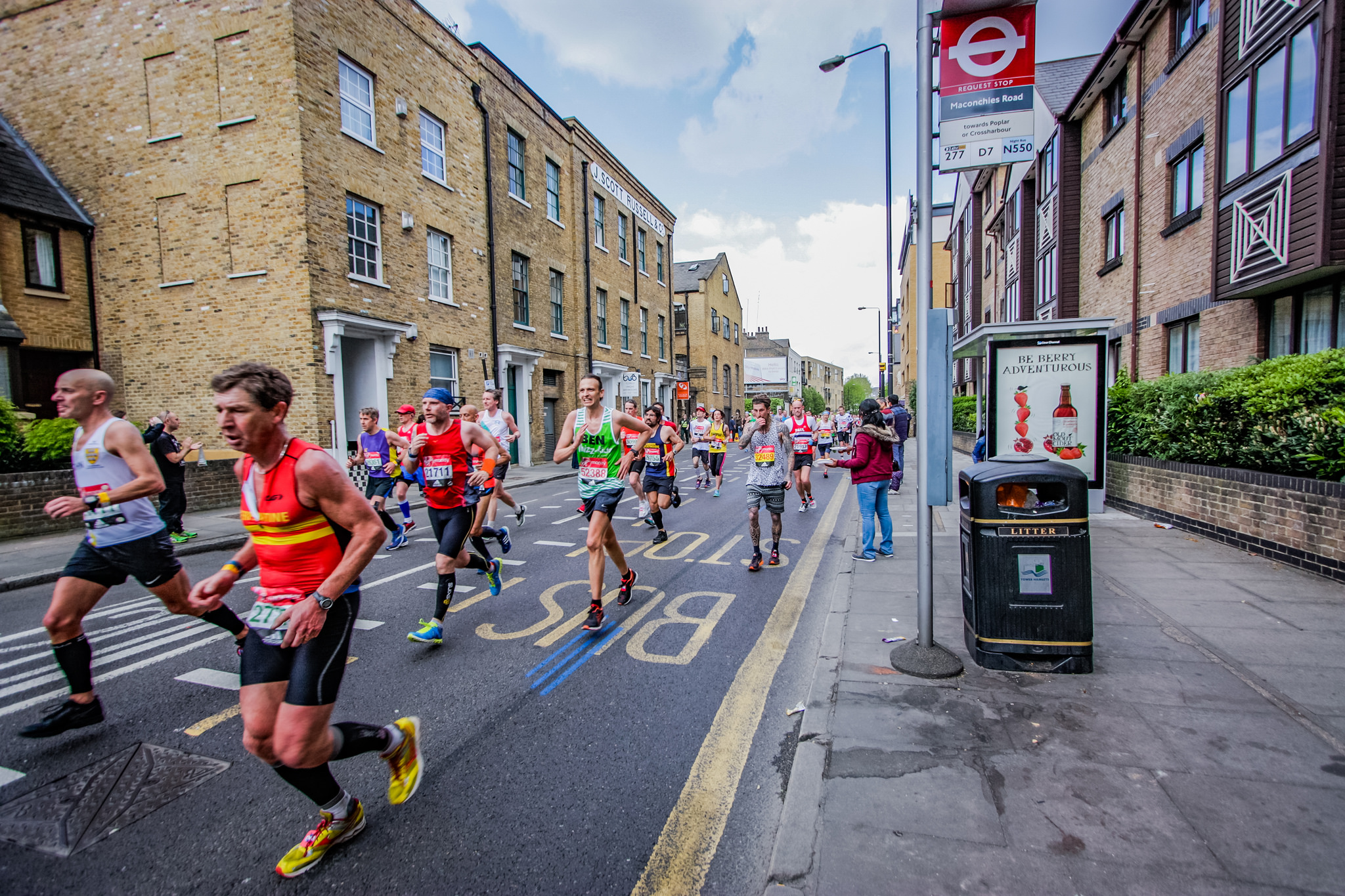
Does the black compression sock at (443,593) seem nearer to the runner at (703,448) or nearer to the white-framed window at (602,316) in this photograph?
the runner at (703,448)

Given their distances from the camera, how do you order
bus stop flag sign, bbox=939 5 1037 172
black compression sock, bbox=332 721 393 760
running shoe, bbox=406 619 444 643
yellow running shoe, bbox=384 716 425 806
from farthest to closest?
running shoe, bbox=406 619 444 643, bus stop flag sign, bbox=939 5 1037 172, yellow running shoe, bbox=384 716 425 806, black compression sock, bbox=332 721 393 760

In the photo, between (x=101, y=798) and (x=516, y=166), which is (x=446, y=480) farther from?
(x=516, y=166)

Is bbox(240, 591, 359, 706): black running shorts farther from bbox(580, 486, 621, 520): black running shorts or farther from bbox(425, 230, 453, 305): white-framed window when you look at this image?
bbox(425, 230, 453, 305): white-framed window

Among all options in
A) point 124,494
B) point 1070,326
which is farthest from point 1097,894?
point 1070,326

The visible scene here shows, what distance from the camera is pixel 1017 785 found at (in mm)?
2643

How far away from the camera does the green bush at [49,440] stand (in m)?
9.54

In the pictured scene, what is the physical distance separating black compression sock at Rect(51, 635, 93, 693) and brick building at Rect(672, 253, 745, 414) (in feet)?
123

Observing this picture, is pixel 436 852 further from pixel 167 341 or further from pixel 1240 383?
pixel 167 341

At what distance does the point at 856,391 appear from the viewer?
166m

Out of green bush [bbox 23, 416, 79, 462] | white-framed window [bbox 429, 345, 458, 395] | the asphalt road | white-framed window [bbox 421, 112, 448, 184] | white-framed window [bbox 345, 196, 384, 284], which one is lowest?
the asphalt road

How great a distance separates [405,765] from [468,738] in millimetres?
578

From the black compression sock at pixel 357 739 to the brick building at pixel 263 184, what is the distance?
1237 cm

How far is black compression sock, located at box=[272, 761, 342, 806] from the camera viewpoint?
93.4 inches

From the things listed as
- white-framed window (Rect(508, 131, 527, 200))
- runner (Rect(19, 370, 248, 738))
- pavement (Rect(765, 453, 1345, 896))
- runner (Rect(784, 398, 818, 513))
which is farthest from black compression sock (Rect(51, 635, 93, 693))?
white-framed window (Rect(508, 131, 527, 200))
